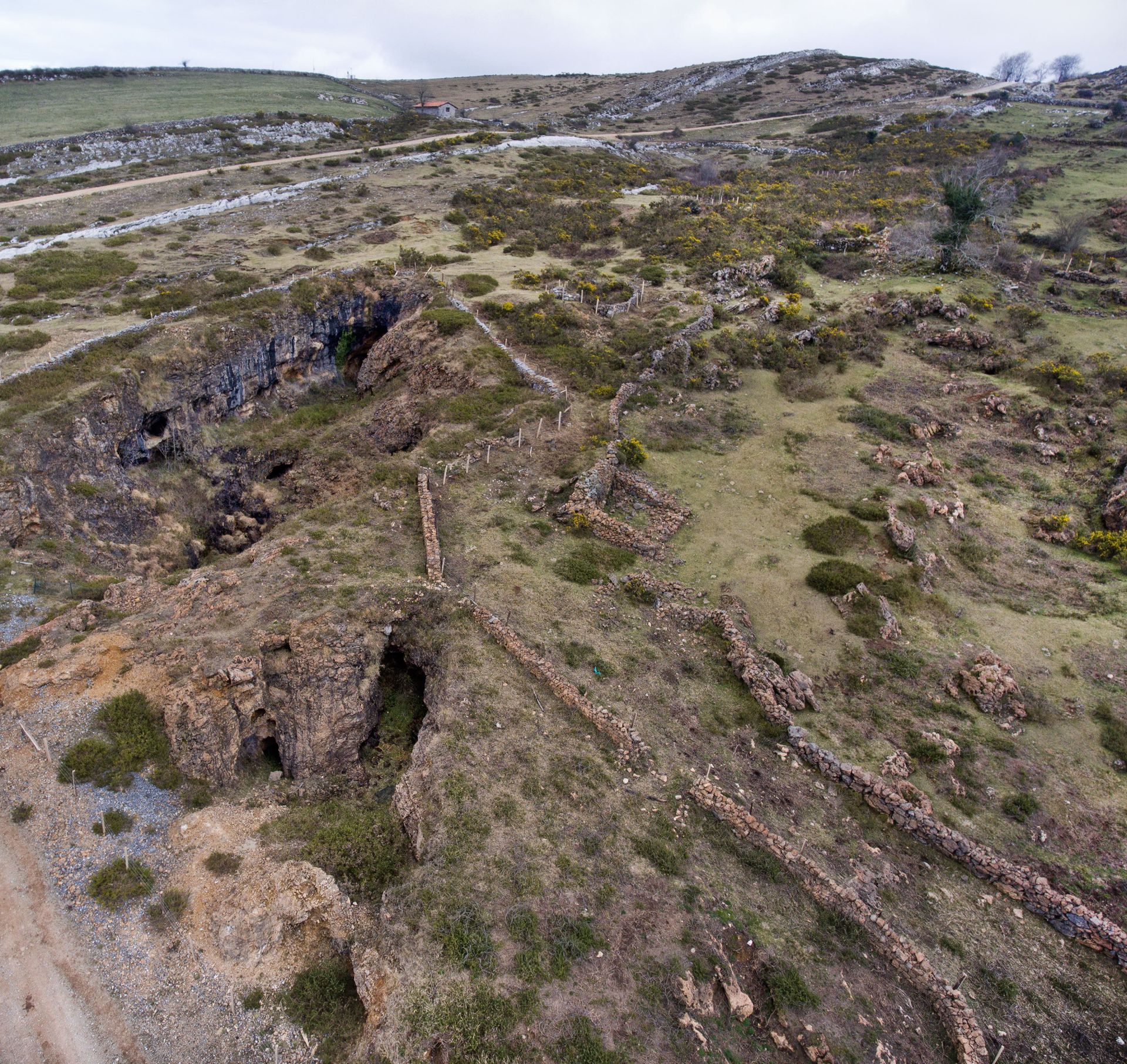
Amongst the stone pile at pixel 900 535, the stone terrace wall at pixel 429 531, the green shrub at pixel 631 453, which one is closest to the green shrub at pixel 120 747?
the stone terrace wall at pixel 429 531

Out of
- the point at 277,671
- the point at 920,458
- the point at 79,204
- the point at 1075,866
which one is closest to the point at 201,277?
the point at 79,204

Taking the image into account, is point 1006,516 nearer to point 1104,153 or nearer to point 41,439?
point 41,439

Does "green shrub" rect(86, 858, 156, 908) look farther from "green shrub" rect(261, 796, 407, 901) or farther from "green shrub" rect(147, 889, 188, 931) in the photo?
"green shrub" rect(261, 796, 407, 901)

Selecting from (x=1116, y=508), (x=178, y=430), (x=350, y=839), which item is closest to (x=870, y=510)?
(x=1116, y=508)

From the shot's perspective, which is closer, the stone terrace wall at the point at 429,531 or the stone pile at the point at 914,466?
the stone terrace wall at the point at 429,531

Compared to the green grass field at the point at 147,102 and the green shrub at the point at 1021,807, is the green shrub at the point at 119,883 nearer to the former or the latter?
the green shrub at the point at 1021,807

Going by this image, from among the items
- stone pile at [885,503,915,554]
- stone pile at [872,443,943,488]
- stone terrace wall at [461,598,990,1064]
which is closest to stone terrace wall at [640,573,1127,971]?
stone terrace wall at [461,598,990,1064]

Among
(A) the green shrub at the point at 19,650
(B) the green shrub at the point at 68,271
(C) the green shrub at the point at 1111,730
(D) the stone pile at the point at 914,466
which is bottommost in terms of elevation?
(C) the green shrub at the point at 1111,730
